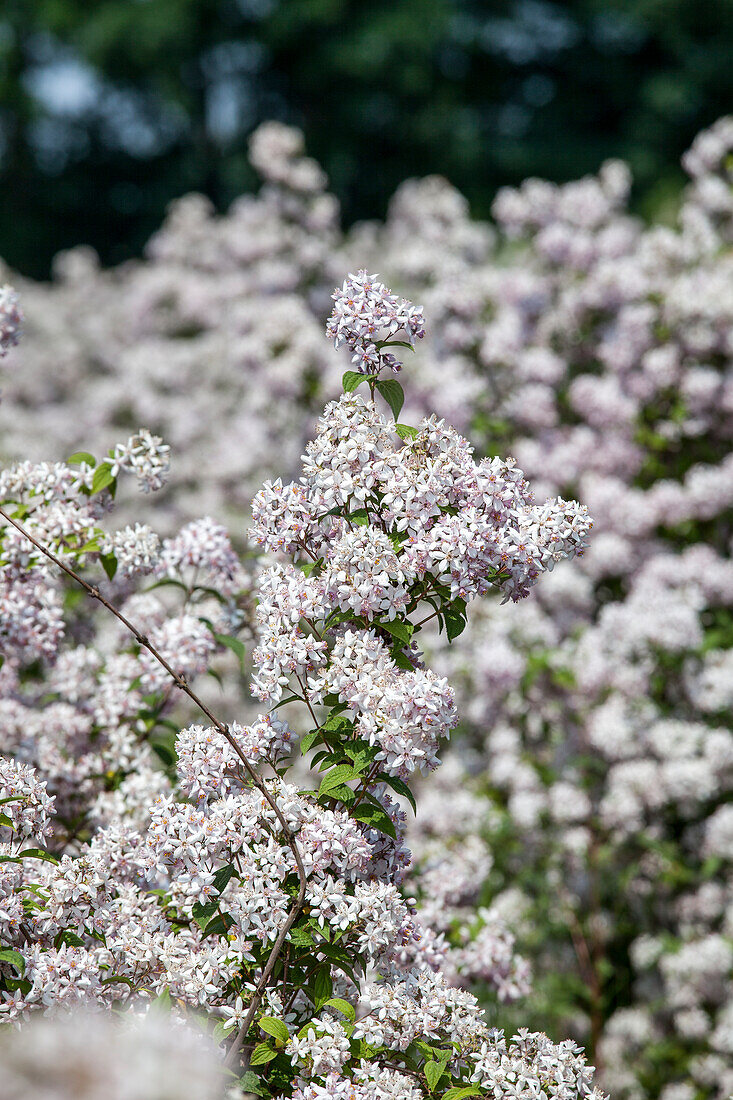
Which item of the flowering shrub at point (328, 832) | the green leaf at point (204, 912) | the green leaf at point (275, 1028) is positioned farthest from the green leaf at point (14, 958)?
the green leaf at point (275, 1028)

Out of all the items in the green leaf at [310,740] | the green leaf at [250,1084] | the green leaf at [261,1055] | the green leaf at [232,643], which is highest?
the green leaf at [232,643]

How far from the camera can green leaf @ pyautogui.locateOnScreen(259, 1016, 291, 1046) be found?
2.01 m

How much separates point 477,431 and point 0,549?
3.35m

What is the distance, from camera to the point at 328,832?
2.09 m

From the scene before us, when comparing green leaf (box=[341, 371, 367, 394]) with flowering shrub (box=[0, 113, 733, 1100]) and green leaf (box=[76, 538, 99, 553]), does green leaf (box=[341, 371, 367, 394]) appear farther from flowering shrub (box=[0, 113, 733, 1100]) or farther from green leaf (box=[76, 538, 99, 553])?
green leaf (box=[76, 538, 99, 553])

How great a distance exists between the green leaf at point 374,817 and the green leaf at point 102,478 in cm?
132

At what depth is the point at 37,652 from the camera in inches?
120

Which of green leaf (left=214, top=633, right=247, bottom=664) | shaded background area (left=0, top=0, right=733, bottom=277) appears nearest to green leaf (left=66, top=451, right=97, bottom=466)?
green leaf (left=214, top=633, right=247, bottom=664)

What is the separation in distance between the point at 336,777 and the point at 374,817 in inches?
5.2

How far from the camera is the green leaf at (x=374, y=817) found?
2.18 metres

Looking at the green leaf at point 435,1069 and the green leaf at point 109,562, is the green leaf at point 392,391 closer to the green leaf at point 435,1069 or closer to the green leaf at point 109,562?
the green leaf at point 109,562

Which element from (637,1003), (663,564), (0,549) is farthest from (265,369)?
(637,1003)

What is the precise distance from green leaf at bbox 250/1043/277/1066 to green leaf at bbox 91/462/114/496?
5.29 feet

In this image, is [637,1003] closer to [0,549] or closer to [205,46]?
[0,549]
